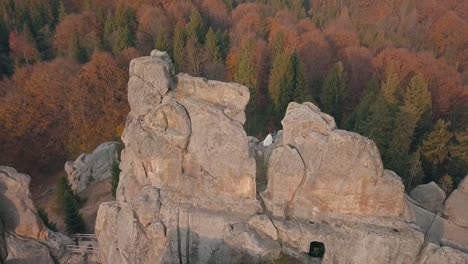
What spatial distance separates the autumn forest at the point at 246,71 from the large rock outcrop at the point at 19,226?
2330 cm

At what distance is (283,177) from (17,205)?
17.0 metres

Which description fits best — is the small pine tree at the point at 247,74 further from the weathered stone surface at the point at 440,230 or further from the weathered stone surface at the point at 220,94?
the weathered stone surface at the point at 220,94

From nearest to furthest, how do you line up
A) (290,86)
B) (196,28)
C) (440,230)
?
(440,230) → (290,86) → (196,28)

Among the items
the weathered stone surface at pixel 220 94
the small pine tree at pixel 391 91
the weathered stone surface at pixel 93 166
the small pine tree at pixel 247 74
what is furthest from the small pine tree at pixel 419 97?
the weathered stone surface at pixel 93 166

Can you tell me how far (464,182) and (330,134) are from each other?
13.0 m

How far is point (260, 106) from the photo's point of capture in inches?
2308

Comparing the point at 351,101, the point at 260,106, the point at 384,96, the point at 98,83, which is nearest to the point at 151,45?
the point at 98,83

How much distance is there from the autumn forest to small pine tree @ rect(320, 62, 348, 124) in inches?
5.2

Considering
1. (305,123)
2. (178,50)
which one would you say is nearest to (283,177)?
(305,123)

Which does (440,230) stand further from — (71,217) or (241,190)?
(71,217)

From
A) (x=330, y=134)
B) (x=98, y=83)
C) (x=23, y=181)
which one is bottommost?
(x=98, y=83)

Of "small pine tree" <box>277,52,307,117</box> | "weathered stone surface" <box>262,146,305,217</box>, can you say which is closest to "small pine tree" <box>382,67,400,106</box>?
"small pine tree" <box>277,52,307,117</box>

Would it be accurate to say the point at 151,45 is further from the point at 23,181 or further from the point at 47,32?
A: the point at 23,181

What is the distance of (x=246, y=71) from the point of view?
53.8 meters
